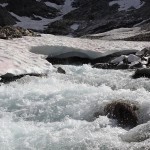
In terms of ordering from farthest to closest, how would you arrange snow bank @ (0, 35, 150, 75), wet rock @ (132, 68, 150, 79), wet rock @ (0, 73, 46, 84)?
snow bank @ (0, 35, 150, 75), wet rock @ (132, 68, 150, 79), wet rock @ (0, 73, 46, 84)

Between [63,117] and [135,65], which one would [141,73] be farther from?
[63,117]

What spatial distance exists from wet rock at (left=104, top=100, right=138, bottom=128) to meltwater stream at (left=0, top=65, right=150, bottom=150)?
0.23m

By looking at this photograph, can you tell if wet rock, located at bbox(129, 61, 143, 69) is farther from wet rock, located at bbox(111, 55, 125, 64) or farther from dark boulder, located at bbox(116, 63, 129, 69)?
wet rock, located at bbox(111, 55, 125, 64)

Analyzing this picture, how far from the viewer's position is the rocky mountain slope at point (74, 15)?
80500mm

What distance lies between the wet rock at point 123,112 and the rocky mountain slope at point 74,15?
62.3m

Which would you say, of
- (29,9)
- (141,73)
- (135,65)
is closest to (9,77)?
(141,73)

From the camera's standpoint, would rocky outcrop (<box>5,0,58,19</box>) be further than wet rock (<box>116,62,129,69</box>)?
Yes

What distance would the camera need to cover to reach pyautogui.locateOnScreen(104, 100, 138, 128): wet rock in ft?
40.2

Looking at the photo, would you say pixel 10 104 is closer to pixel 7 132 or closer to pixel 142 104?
pixel 7 132

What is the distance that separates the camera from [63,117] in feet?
42.4

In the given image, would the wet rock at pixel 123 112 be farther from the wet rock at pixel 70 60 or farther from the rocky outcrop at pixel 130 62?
the wet rock at pixel 70 60

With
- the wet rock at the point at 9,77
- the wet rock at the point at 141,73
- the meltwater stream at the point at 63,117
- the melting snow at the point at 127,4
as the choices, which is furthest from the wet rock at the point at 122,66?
the melting snow at the point at 127,4

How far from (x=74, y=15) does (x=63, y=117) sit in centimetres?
8967

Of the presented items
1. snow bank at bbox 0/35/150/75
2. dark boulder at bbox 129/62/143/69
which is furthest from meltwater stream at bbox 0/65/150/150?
dark boulder at bbox 129/62/143/69
